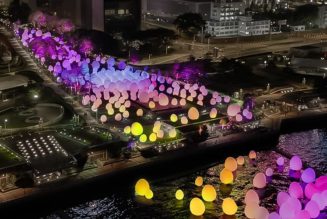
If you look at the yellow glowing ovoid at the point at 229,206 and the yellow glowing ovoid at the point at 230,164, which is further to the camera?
the yellow glowing ovoid at the point at 230,164

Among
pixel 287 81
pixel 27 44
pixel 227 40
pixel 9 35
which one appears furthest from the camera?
pixel 227 40

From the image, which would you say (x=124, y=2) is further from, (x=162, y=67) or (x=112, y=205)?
(x=112, y=205)

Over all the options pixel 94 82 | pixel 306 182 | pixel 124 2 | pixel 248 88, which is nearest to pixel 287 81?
pixel 248 88

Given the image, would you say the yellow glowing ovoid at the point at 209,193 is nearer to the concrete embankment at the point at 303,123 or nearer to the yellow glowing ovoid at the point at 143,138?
the yellow glowing ovoid at the point at 143,138

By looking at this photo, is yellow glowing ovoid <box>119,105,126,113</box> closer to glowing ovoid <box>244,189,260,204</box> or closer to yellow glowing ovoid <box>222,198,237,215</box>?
yellow glowing ovoid <box>222,198,237,215</box>

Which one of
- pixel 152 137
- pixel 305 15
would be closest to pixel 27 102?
pixel 152 137

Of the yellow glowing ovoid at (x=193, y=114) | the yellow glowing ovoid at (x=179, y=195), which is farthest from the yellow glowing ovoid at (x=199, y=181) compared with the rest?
the yellow glowing ovoid at (x=193, y=114)
